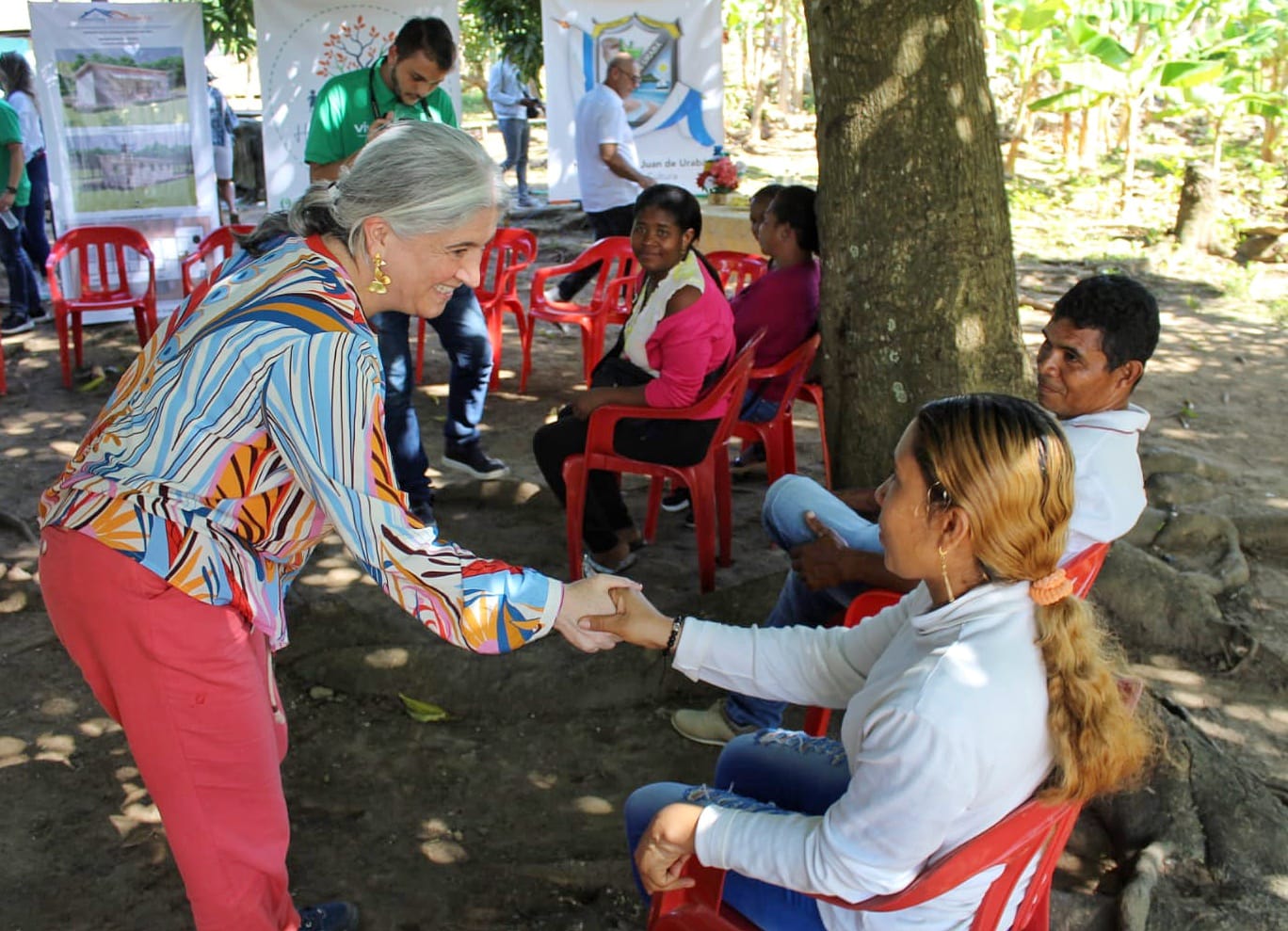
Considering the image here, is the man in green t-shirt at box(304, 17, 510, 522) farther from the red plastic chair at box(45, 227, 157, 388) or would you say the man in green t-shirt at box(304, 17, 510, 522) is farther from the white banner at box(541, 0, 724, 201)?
the white banner at box(541, 0, 724, 201)

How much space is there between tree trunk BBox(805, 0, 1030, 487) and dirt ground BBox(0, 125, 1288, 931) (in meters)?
0.95

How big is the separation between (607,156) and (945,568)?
19.7 feet

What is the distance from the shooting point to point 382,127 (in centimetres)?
455

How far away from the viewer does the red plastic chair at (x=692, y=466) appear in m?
4.13

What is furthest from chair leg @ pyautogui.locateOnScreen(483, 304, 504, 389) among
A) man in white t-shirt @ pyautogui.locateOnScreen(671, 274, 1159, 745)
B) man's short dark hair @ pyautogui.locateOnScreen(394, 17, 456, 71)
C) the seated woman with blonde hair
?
the seated woman with blonde hair

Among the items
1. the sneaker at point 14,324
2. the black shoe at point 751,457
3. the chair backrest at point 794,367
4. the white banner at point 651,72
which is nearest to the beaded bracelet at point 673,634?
the chair backrest at point 794,367

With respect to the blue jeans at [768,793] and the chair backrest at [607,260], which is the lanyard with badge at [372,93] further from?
the blue jeans at [768,793]

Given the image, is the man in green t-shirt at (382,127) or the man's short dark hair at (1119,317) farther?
the man in green t-shirt at (382,127)

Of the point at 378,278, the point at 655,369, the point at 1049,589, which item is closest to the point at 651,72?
the point at 655,369

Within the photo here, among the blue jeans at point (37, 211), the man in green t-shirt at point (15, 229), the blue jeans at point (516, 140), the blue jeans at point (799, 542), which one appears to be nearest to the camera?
the blue jeans at point (799, 542)

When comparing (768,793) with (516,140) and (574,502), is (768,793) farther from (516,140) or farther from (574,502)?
(516,140)

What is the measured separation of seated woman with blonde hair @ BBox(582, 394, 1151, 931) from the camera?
5.59 ft

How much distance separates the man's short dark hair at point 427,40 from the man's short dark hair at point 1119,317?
118 inches

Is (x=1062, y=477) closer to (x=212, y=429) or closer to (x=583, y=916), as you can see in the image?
(x=212, y=429)
